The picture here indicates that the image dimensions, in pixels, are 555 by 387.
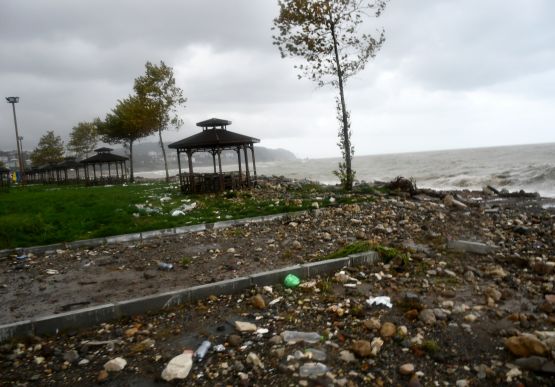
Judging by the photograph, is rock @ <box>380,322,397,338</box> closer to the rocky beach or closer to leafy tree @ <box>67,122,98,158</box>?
the rocky beach

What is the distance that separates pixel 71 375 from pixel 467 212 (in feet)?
31.8

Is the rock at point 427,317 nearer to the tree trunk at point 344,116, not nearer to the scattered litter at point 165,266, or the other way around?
the scattered litter at point 165,266

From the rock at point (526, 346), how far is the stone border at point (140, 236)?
6.67 metres

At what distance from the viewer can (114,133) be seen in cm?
3609

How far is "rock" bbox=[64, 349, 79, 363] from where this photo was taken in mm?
3537

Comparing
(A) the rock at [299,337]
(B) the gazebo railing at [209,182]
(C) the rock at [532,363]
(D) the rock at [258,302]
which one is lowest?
(C) the rock at [532,363]

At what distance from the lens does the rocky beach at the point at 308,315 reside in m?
3.15

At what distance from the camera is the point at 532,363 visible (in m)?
3.02

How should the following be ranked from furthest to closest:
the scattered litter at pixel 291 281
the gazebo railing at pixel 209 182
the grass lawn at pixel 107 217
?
the gazebo railing at pixel 209 182
the grass lawn at pixel 107 217
the scattered litter at pixel 291 281

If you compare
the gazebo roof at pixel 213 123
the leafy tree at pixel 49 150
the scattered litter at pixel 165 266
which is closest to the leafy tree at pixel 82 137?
the leafy tree at pixel 49 150

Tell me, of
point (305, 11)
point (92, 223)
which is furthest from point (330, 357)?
point (305, 11)

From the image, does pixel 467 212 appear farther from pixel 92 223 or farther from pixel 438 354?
pixel 92 223

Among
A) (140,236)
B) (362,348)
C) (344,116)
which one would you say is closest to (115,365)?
(362,348)

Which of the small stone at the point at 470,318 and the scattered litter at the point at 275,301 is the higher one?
the scattered litter at the point at 275,301
